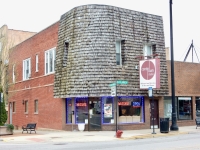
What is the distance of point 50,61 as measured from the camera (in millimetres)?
28641

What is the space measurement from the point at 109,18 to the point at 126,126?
791 centimetres

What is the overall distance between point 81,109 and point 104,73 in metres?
3.21

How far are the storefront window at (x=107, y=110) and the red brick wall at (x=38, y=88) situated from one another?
135 inches

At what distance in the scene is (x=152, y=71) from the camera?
2316 cm

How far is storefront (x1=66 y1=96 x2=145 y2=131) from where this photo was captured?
943 inches

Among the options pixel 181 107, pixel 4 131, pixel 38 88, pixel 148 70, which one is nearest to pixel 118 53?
pixel 148 70

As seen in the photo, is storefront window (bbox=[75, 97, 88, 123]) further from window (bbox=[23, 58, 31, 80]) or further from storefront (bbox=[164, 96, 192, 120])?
window (bbox=[23, 58, 31, 80])

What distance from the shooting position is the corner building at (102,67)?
23.5 metres

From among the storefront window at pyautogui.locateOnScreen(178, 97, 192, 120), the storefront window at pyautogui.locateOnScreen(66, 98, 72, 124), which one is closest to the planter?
the storefront window at pyautogui.locateOnScreen(66, 98, 72, 124)

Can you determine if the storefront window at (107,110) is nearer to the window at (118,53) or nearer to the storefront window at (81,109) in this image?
Answer: the storefront window at (81,109)

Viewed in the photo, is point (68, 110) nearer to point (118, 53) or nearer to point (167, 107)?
point (118, 53)

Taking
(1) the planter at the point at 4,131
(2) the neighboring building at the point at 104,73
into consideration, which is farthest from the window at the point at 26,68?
(1) the planter at the point at 4,131

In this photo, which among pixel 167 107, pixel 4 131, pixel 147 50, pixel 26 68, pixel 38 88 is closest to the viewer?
pixel 4 131

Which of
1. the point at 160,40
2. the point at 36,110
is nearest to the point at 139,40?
the point at 160,40
